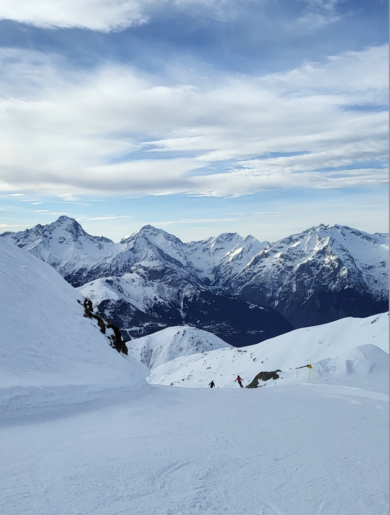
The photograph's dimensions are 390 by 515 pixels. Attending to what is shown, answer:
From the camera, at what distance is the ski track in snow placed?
758 cm

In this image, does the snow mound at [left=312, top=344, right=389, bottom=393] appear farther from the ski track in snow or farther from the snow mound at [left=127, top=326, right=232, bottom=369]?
the snow mound at [left=127, top=326, right=232, bottom=369]

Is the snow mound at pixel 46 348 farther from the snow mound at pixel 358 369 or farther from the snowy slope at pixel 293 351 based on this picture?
the snowy slope at pixel 293 351

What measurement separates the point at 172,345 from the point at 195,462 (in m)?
176

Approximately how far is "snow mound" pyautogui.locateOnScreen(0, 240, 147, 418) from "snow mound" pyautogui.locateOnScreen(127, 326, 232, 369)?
489ft

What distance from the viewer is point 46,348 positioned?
21.2m

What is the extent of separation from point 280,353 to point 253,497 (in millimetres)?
58177

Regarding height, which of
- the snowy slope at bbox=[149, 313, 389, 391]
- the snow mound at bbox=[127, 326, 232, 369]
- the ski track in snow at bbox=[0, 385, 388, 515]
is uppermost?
the ski track in snow at bbox=[0, 385, 388, 515]

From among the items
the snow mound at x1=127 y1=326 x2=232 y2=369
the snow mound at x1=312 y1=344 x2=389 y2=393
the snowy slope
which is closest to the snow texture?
the snow mound at x1=312 y1=344 x2=389 y2=393

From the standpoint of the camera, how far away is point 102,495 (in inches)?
302

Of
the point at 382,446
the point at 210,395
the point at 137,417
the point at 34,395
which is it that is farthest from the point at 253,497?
the point at 210,395

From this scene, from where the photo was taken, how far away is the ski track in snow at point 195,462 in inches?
298

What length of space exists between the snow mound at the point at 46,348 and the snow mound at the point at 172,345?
149136 millimetres

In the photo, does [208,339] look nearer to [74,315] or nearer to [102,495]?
[74,315]

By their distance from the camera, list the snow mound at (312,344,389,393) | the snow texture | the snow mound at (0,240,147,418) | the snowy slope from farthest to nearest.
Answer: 1. the snowy slope
2. the snow mound at (312,344,389,393)
3. the snow mound at (0,240,147,418)
4. the snow texture
